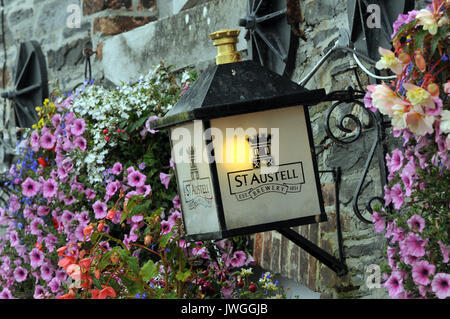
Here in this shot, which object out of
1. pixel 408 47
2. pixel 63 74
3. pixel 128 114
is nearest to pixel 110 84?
pixel 63 74

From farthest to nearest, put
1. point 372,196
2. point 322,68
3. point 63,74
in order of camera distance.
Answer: point 63,74, point 322,68, point 372,196

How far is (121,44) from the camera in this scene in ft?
15.6

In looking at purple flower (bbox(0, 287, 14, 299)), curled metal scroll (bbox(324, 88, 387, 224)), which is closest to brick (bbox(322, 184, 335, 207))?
curled metal scroll (bbox(324, 88, 387, 224))

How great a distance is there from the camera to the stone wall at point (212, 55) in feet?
Answer: 10.4

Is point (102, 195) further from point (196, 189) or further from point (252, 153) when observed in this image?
point (252, 153)

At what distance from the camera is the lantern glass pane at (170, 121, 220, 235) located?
2660 mm

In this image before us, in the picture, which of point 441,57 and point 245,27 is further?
point 245,27

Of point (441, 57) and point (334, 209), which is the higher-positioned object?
point (441, 57)

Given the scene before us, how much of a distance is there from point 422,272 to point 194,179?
2.42 ft

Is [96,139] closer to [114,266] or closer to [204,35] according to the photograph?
[204,35]

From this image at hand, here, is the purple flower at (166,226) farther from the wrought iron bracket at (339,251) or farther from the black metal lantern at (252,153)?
the black metal lantern at (252,153)

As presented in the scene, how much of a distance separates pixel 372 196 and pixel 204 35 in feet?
4.68

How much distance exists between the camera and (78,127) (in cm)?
403

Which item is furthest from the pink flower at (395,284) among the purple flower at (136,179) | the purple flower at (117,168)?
the purple flower at (117,168)
